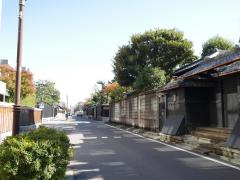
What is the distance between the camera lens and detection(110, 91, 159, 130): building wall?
2848cm

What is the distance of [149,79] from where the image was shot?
39.8 metres

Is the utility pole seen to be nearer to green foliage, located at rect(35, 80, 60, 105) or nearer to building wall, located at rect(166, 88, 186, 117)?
building wall, located at rect(166, 88, 186, 117)

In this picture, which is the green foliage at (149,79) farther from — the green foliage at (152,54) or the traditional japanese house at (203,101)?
the traditional japanese house at (203,101)

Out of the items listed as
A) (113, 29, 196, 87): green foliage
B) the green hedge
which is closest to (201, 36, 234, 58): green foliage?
(113, 29, 196, 87): green foliage

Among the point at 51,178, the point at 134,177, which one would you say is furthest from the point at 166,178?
the point at 51,178

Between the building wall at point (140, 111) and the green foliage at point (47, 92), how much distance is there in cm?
6873

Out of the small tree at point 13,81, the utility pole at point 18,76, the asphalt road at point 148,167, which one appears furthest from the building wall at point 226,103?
the small tree at point 13,81

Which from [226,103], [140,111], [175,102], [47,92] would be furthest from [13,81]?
[47,92]

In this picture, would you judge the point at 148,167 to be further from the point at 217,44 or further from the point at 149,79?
the point at 217,44

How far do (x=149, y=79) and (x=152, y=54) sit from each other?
220 inches

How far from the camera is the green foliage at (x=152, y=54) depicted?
1723 inches

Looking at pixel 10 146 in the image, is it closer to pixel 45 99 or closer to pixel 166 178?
pixel 166 178

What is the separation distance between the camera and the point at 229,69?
17.3 metres

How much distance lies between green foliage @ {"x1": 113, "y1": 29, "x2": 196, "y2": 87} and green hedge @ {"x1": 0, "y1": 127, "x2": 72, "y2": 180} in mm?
36341
